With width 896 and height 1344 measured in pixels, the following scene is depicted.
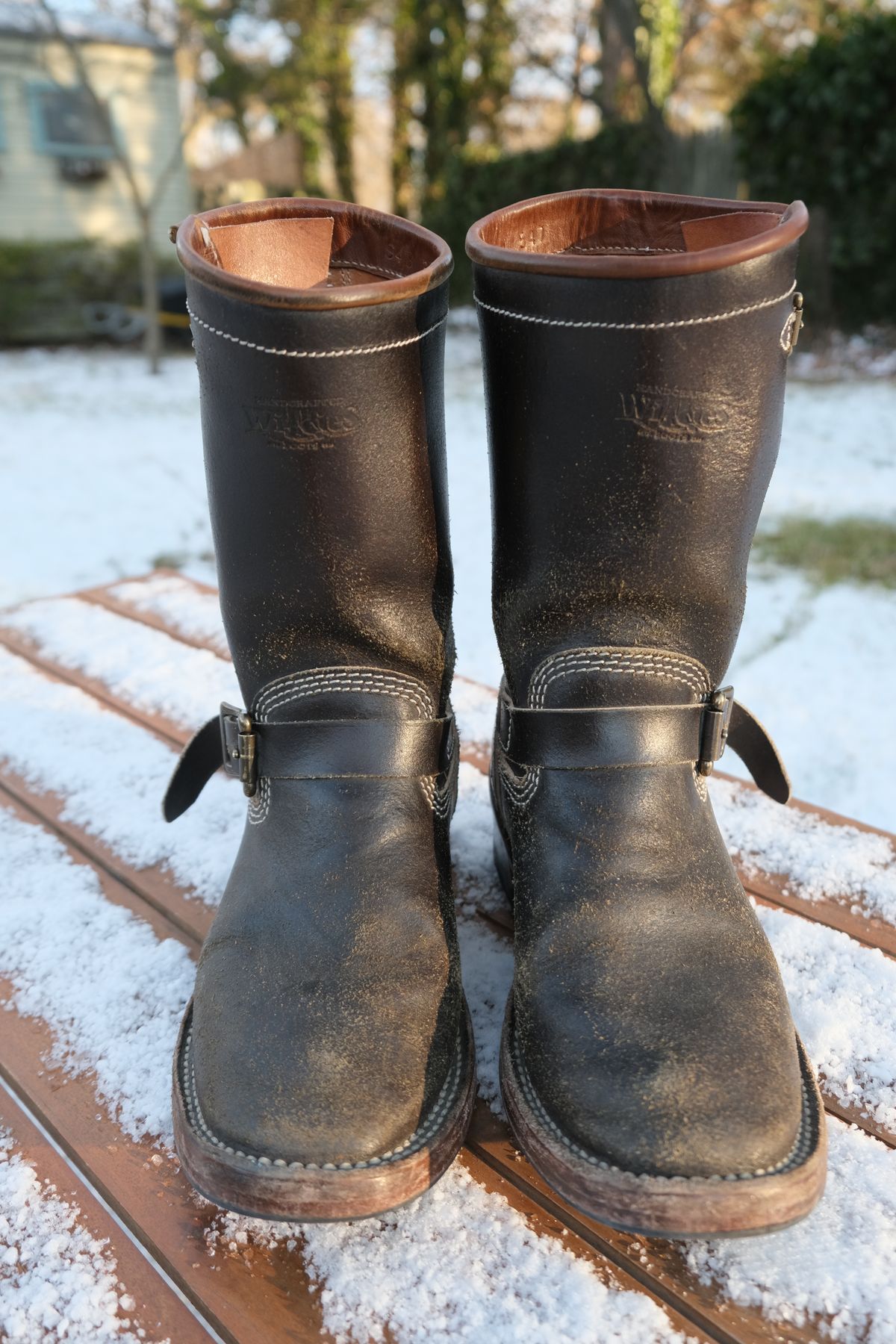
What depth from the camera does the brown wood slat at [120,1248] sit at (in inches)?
29.8

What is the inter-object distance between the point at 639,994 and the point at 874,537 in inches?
131

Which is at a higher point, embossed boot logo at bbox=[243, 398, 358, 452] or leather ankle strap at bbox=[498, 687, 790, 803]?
embossed boot logo at bbox=[243, 398, 358, 452]

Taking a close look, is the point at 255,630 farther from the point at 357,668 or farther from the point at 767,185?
the point at 767,185

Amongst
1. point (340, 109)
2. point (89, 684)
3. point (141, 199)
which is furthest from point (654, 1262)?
A: point (340, 109)

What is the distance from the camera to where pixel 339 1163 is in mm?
760

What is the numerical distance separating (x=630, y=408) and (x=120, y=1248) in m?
0.87

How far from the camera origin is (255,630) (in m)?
1.01

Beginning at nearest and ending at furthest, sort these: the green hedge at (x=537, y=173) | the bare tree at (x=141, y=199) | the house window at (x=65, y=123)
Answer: the bare tree at (x=141, y=199) → the green hedge at (x=537, y=173) → the house window at (x=65, y=123)

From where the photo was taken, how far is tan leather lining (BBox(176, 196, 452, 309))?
0.93m

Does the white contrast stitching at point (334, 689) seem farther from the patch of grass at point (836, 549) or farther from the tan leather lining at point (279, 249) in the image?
the patch of grass at point (836, 549)

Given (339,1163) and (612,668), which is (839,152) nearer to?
(612,668)

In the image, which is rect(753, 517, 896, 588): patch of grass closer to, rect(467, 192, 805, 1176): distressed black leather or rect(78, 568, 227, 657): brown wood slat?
rect(78, 568, 227, 657): brown wood slat

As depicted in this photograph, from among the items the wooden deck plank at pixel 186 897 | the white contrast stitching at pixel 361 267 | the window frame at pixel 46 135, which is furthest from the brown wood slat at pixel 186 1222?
the window frame at pixel 46 135

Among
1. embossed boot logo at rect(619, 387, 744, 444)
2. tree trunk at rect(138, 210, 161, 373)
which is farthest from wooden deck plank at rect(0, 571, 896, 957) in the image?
tree trunk at rect(138, 210, 161, 373)
